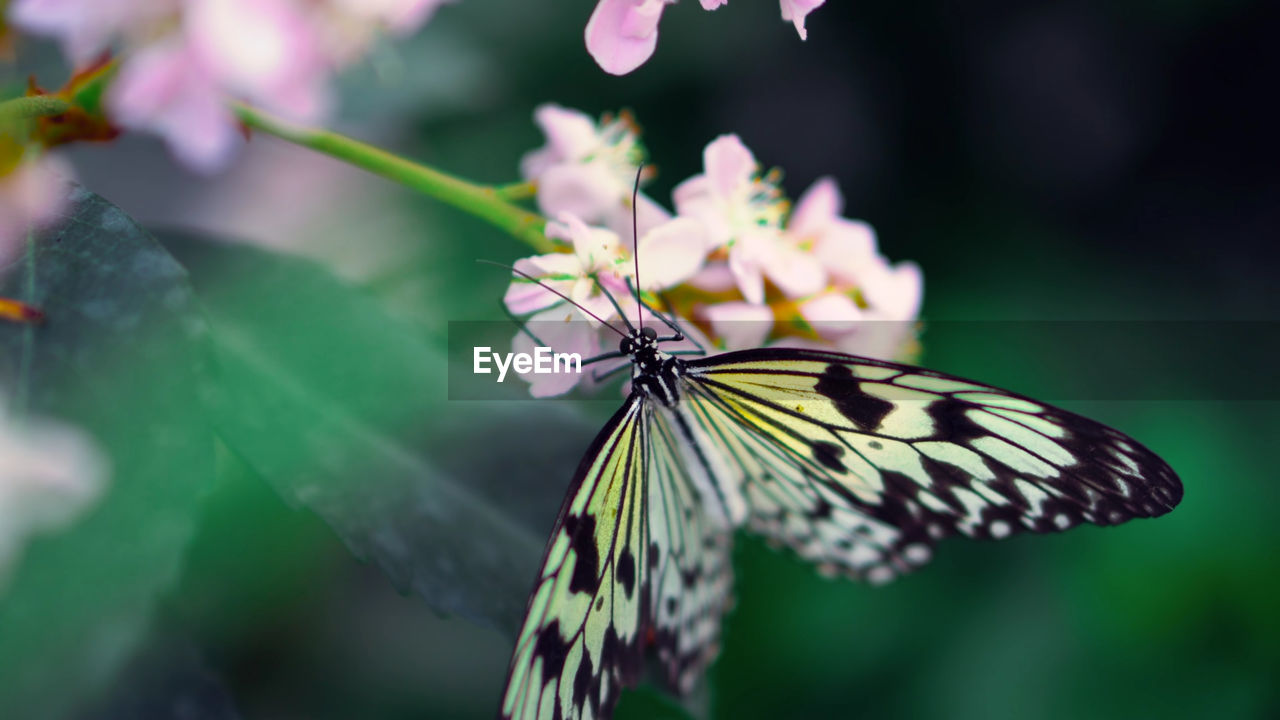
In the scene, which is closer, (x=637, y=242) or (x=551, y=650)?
(x=551, y=650)

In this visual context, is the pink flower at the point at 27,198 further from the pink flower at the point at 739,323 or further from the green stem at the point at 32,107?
the pink flower at the point at 739,323

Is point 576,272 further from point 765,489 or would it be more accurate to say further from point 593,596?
point 765,489

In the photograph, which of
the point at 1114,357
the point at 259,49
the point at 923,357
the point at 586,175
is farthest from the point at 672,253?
the point at 1114,357

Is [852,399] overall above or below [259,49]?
below

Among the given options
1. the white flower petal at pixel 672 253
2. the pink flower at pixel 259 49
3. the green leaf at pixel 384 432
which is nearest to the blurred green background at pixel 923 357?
the green leaf at pixel 384 432

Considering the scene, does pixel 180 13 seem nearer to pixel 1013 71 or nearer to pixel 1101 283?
pixel 1101 283
